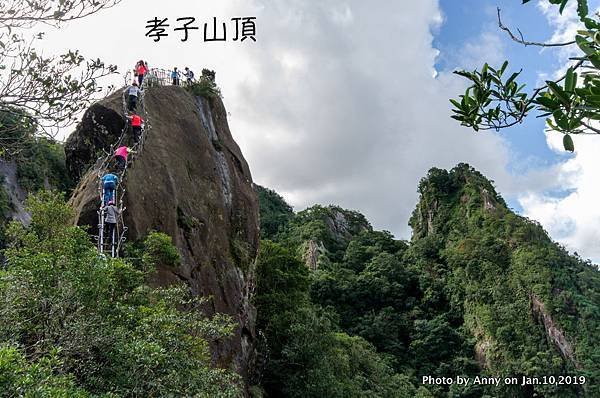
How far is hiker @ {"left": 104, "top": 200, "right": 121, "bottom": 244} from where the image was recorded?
764cm

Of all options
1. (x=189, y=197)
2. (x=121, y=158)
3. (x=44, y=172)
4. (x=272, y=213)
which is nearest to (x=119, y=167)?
(x=121, y=158)

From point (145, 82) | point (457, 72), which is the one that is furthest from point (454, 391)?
point (457, 72)

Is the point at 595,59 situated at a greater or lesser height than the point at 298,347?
greater

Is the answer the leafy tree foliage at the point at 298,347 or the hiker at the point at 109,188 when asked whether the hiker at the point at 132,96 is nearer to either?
the hiker at the point at 109,188

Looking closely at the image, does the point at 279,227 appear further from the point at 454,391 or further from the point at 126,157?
the point at 126,157

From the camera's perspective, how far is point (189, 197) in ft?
37.7

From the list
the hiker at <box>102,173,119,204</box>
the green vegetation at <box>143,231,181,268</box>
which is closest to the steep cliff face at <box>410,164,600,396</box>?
the green vegetation at <box>143,231,181,268</box>

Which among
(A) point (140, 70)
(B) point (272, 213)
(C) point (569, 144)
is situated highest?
(B) point (272, 213)

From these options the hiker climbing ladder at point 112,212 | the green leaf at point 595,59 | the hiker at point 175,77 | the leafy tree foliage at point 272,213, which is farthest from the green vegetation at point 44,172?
the leafy tree foliage at point 272,213

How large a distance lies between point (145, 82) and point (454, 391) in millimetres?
23614

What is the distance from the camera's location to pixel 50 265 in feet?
16.6

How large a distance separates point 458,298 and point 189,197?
95.6ft

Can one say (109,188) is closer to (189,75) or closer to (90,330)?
(90,330)

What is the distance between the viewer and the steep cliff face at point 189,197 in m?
9.37
